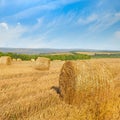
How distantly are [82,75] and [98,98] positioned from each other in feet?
2.75

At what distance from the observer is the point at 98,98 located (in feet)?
28.3

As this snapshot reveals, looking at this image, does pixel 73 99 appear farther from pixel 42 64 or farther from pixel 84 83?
pixel 42 64

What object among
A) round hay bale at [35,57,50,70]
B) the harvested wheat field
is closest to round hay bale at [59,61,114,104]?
the harvested wheat field

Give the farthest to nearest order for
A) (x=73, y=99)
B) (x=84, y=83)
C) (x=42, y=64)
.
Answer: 1. (x=42, y=64)
2. (x=84, y=83)
3. (x=73, y=99)

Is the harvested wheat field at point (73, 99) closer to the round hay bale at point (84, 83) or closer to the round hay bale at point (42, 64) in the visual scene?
the round hay bale at point (84, 83)

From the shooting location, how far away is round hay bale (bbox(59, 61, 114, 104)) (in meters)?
8.42

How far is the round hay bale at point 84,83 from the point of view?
842 centimetres

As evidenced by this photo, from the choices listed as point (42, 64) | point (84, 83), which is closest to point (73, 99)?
point (84, 83)

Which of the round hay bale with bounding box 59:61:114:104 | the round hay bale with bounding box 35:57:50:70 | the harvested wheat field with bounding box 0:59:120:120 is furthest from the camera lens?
the round hay bale with bounding box 35:57:50:70

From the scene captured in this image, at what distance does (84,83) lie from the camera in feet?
28.4

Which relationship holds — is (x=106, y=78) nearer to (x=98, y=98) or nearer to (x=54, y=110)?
(x=98, y=98)

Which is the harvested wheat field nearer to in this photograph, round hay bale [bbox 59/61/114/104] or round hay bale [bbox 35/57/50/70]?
round hay bale [bbox 59/61/114/104]

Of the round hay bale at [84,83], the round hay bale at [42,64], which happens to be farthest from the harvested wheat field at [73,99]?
the round hay bale at [42,64]

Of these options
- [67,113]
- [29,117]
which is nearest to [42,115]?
[29,117]
